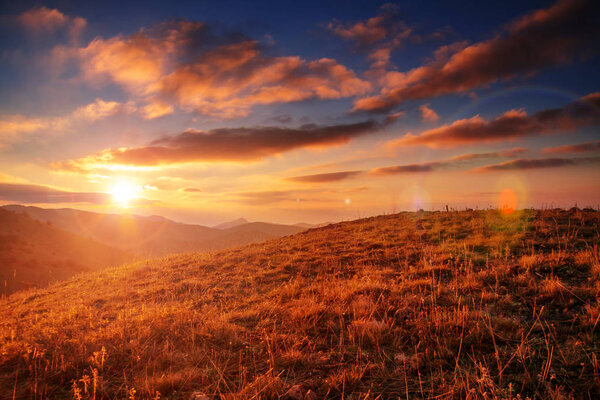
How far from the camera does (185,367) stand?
3.90m

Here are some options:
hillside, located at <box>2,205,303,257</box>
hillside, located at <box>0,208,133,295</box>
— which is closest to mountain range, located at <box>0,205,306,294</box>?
hillside, located at <box>0,208,133,295</box>

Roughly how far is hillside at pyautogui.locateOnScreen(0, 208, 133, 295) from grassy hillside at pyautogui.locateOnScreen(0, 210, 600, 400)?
2808 centimetres

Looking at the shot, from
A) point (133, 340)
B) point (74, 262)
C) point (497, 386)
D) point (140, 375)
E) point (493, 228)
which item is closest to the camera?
point (497, 386)

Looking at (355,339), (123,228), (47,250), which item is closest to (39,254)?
(47,250)

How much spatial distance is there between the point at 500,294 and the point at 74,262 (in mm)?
48003

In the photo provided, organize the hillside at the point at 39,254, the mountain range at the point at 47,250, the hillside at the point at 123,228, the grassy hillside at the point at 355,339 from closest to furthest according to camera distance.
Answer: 1. the grassy hillside at the point at 355,339
2. the mountain range at the point at 47,250
3. the hillside at the point at 39,254
4. the hillside at the point at 123,228

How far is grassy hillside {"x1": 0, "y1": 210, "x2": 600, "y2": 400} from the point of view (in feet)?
10.6

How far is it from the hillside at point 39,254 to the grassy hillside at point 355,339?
2808cm

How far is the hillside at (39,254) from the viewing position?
2970 centimetres

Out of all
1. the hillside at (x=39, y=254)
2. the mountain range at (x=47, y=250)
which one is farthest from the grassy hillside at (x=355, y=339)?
the hillside at (x=39, y=254)

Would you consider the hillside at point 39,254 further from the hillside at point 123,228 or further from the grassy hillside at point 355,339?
the hillside at point 123,228

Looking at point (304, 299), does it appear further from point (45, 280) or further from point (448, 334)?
point (45, 280)

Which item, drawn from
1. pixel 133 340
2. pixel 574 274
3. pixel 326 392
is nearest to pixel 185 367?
pixel 133 340

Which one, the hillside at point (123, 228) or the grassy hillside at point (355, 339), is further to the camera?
the hillside at point (123, 228)
